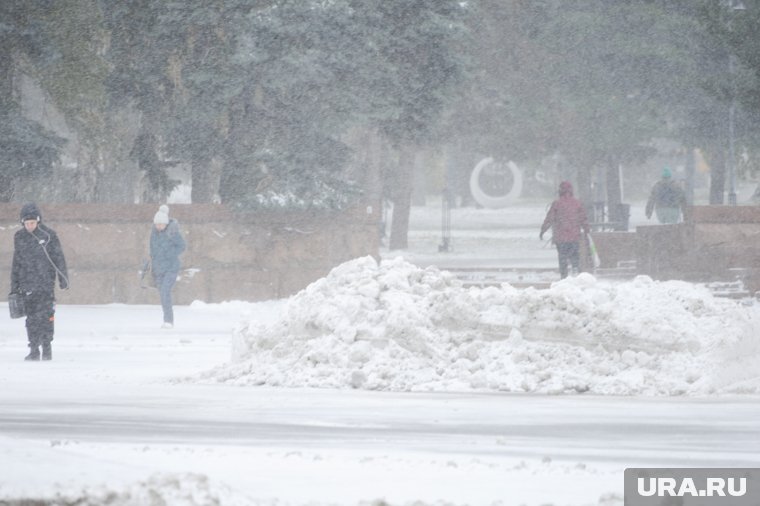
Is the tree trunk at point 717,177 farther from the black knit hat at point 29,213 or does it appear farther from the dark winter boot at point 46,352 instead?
the dark winter boot at point 46,352

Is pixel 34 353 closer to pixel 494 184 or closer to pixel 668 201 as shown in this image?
pixel 668 201

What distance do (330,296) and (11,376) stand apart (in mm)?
3228

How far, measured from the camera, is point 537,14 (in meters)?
38.3

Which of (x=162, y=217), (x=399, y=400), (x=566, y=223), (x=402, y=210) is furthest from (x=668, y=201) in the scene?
(x=399, y=400)

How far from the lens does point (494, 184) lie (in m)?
69.9

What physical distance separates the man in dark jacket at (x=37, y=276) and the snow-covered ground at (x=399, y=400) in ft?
1.43

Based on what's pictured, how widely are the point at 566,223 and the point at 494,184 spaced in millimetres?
47766

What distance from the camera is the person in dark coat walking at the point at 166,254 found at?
20.5 metres

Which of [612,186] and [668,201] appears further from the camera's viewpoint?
[612,186]

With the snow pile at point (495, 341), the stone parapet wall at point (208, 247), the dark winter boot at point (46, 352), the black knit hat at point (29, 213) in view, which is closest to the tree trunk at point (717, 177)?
the stone parapet wall at point (208, 247)

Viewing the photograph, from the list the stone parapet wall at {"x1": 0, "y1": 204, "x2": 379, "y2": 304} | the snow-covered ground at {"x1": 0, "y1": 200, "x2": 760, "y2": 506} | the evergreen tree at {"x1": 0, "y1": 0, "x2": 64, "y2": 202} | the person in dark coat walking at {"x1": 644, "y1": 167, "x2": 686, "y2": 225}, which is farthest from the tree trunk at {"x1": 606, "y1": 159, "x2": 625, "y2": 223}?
the snow-covered ground at {"x1": 0, "y1": 200, "x2": 760, "y2": 506}

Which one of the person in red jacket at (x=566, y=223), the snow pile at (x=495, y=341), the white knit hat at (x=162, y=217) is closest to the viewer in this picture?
the snow pile at (x=495, y=341)

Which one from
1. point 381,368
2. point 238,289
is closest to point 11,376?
point 381,368

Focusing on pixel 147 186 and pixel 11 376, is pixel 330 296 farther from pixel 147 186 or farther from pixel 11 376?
pixel 147 186
